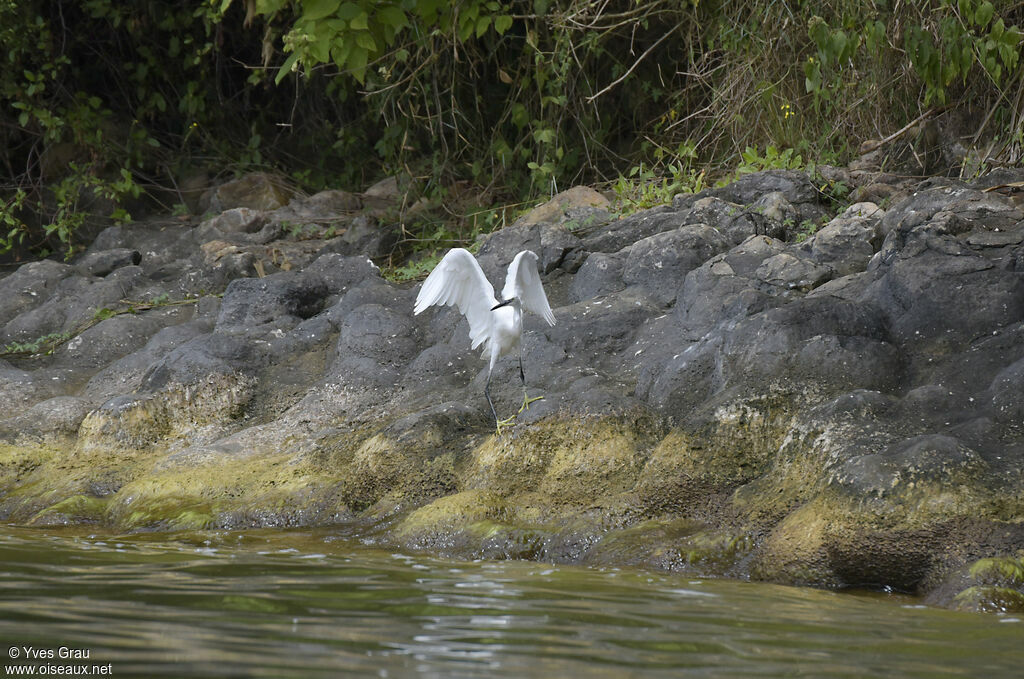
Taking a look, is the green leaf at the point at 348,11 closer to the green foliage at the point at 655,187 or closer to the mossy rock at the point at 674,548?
the mossy rock at the point at 674,548

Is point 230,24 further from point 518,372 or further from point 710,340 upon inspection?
point 710,340

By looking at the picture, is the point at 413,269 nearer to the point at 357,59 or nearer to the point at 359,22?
the point at 357,59

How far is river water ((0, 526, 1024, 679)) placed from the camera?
8.55 ft

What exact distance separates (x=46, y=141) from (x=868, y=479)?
976 cm

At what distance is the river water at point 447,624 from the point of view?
2605 millimetres

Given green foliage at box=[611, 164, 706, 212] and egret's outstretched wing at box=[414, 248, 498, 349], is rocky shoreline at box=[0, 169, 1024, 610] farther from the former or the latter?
egret's outstretched wing at box=[414, 248, 498, 349]

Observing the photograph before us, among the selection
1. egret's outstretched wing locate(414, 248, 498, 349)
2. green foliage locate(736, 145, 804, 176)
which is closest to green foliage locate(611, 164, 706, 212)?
green foliage locate(736, 145, 804, 176)

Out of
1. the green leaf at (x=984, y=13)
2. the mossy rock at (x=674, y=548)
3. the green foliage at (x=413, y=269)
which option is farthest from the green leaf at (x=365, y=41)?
the green foliage at (x=413, y=269)

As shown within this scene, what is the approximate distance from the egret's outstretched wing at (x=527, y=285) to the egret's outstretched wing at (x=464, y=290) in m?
0.16

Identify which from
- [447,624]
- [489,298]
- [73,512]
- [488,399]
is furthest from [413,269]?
[447,624]

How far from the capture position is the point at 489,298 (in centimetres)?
619

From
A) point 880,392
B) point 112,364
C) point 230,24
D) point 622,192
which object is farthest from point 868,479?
point 230,24

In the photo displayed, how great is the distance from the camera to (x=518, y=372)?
21.0 feet

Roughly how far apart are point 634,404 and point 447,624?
2.48 metres
